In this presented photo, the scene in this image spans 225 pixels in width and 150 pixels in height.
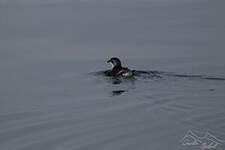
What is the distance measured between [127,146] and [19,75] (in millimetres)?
9140

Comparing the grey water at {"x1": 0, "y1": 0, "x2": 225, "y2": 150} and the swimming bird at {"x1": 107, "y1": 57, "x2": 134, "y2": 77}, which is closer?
the grey water at {"x1": 0, "y1": 0, "x2": 225, "y2": 150}

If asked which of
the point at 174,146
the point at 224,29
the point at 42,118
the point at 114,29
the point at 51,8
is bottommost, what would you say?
the point at 174,146

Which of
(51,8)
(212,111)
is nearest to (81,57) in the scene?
(212,111)

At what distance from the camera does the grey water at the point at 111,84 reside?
12812 millimetres

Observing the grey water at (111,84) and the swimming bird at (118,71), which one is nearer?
the grey water at (111,84)

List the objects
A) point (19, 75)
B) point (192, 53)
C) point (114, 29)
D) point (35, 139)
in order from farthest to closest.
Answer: point (114, 29), point (192, 53), point (19, 75), point (35, 139)

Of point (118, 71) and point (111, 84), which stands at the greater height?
point (118, 71)

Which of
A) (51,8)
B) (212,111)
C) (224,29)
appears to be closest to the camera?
(212,111)

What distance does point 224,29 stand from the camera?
96.7 feet

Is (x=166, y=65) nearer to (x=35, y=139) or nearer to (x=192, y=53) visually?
(x=192, y=53)

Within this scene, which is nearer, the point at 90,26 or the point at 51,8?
the point at 90,26

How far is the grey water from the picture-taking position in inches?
504

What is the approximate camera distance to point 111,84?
1848 cm

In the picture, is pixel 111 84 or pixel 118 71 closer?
pixel 111 84
